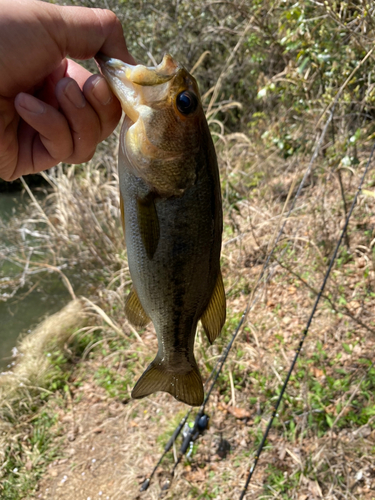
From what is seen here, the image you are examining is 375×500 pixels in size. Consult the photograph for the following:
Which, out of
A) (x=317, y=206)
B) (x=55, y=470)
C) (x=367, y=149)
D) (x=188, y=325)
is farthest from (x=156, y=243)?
(x=367, y=149)

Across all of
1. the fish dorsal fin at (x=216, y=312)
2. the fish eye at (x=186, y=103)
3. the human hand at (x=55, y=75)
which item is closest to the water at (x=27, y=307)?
the human hand at (x=55, y=75)

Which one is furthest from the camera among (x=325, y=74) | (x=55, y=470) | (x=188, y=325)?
(x=325, y=74)

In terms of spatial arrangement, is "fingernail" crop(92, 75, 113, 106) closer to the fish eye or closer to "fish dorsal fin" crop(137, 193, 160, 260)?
the fish eye

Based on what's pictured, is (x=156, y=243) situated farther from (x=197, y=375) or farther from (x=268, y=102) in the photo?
(x=268, y=102)

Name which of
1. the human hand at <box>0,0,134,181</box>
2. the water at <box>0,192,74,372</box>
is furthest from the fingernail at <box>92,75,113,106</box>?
the water at <box>0,192,74,372</box>

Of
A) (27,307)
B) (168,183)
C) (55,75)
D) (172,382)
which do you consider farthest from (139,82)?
(27,307)

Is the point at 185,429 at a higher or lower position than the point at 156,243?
lower
